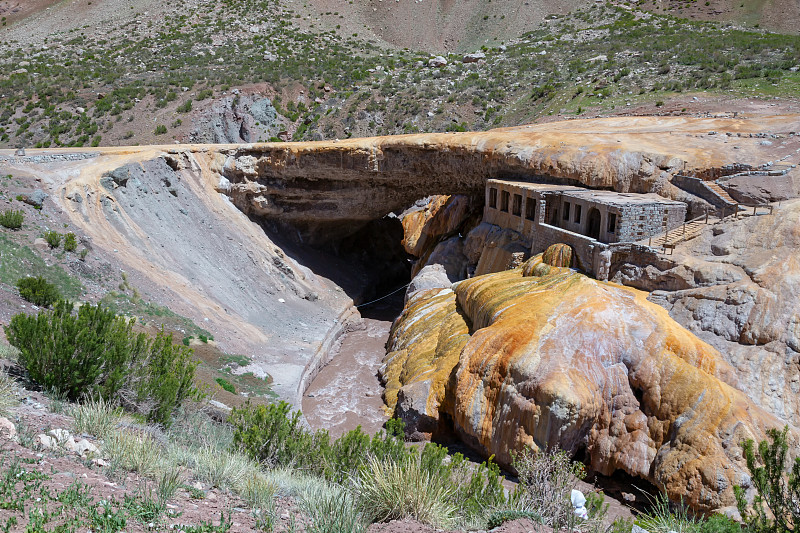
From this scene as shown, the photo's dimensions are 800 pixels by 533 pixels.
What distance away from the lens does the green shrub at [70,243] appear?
21.5 metres

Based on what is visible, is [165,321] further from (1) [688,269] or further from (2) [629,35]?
(2) [629,35]

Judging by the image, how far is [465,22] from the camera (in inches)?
2657

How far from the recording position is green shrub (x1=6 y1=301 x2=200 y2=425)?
1140 centimetres

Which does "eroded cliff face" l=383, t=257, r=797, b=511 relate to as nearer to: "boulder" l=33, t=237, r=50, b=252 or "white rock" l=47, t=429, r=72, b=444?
"white rock" l=47, t=429, r=72, b=444

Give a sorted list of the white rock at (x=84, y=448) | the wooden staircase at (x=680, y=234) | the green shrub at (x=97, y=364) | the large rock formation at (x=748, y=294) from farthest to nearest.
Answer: the wooden staircase at (x=680, y=234), the large rock formation at (x=748, y=294), the green shrub at (x=97, y=364), the white rock at (x=84, y=448)

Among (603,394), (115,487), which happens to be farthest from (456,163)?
(115,487)

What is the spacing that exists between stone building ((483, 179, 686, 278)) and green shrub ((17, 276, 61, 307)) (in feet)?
51.1

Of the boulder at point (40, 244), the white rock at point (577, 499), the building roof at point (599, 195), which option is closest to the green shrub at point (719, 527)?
the white rock at point (577, 499)

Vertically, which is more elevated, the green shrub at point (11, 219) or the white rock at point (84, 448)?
the white rock at point (84, 448)

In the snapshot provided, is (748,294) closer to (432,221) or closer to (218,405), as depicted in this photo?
(218,405)

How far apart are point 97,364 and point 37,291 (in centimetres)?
730

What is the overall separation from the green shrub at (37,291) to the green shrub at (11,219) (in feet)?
13.5

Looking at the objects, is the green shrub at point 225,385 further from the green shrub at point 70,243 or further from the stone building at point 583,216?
the stone building at point 583,216

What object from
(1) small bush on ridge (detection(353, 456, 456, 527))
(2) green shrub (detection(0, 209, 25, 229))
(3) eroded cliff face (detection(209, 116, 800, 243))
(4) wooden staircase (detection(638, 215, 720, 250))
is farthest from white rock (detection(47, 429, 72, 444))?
(3) eroded cliff face (detection(209, 116, 800, 243))
